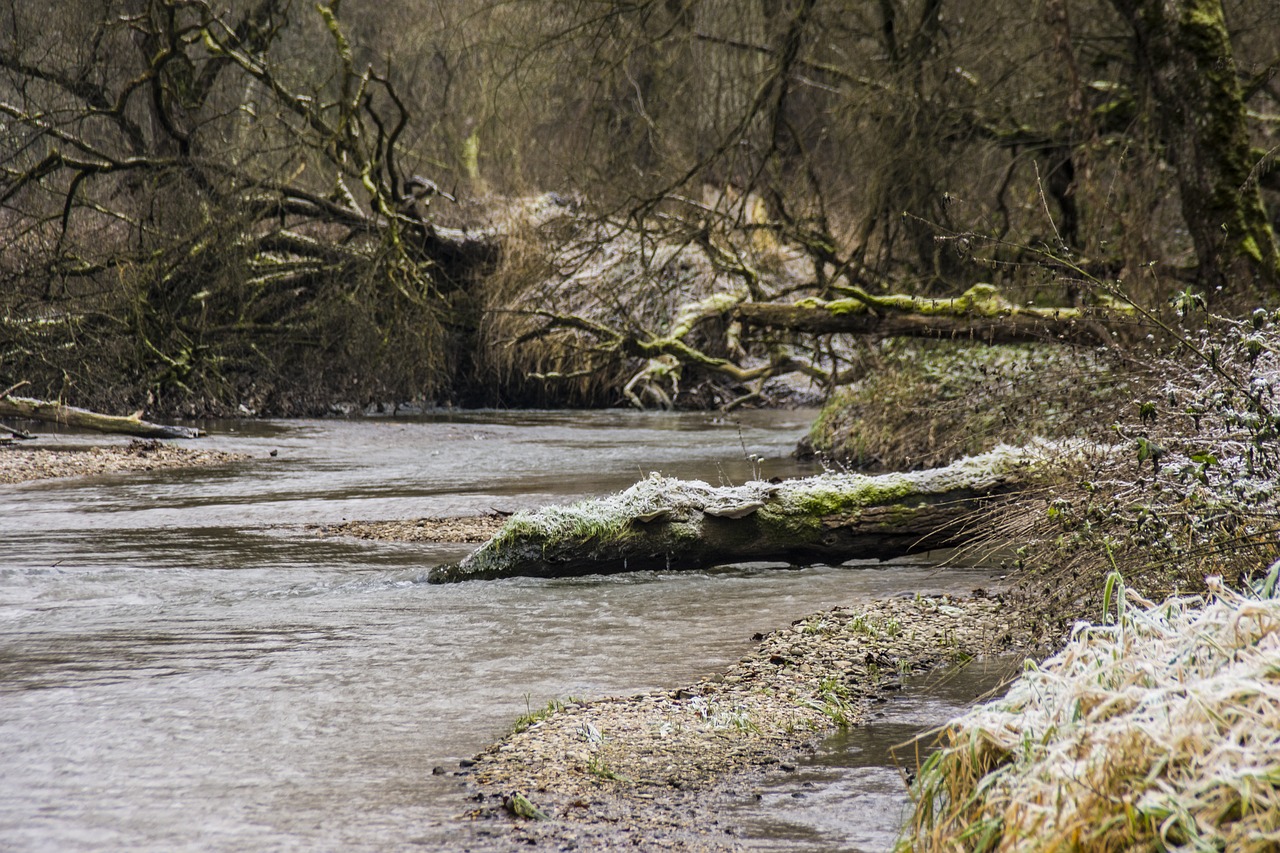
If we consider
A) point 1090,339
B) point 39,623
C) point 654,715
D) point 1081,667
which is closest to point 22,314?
point 39,623

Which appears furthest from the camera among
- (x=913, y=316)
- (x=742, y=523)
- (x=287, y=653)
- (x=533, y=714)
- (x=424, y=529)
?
(x=913, y=316)

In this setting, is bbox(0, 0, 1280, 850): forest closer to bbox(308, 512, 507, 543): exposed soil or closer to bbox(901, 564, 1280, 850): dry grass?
bbox(901, 564, 1280, 850): dry grass

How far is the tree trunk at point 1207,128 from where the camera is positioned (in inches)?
444

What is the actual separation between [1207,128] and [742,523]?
20.8 feet

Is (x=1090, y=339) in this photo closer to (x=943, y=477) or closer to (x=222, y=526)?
(x=943, y=477)

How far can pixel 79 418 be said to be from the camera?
16328 mm

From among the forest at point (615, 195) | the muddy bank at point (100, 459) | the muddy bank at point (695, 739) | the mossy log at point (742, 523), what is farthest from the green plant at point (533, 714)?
the muddy bank at point (100, 459)

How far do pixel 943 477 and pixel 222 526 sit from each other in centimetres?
556

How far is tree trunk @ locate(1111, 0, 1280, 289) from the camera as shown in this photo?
11281mm

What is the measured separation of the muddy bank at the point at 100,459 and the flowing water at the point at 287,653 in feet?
5.48

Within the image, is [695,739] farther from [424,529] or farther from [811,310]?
[811,310]

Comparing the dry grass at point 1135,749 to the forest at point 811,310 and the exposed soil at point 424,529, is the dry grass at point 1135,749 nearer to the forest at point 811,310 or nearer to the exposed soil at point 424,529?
the forest at point 811,310

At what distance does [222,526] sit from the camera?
10.2m

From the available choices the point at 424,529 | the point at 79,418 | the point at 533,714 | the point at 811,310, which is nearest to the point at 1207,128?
the point at 811,310
